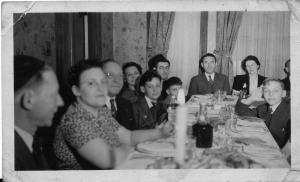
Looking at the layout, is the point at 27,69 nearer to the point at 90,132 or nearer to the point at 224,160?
the point at 90,132

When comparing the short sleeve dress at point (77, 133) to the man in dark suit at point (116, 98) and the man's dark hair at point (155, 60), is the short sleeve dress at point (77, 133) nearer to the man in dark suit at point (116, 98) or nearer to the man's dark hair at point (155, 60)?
the man in dark suit at point (116, 98)

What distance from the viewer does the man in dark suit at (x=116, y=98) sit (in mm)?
1620

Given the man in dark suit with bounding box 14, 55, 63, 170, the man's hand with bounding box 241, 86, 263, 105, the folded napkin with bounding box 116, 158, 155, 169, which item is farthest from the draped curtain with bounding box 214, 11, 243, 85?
the man in dark suit with bounding box 14, 55, 63, 170

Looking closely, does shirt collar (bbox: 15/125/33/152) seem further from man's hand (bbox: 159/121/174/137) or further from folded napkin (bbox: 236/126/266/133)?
folded napkin (bbox: 236/126/266/133)

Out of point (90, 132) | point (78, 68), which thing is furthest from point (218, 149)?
point (78, 68)

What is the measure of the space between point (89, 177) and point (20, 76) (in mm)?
528

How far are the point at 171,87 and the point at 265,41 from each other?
0.46 m

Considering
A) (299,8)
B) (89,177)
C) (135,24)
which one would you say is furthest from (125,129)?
(299,8)

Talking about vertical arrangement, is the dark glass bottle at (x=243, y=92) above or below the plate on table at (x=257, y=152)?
above

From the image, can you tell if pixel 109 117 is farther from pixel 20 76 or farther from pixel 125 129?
pixel 20 76

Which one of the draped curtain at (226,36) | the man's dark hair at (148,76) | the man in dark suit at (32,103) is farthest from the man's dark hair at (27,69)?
the draped curtain at (226,36)

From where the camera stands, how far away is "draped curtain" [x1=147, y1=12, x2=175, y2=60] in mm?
1620

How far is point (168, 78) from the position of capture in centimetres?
165

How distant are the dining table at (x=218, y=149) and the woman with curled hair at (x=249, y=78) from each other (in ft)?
0.21
